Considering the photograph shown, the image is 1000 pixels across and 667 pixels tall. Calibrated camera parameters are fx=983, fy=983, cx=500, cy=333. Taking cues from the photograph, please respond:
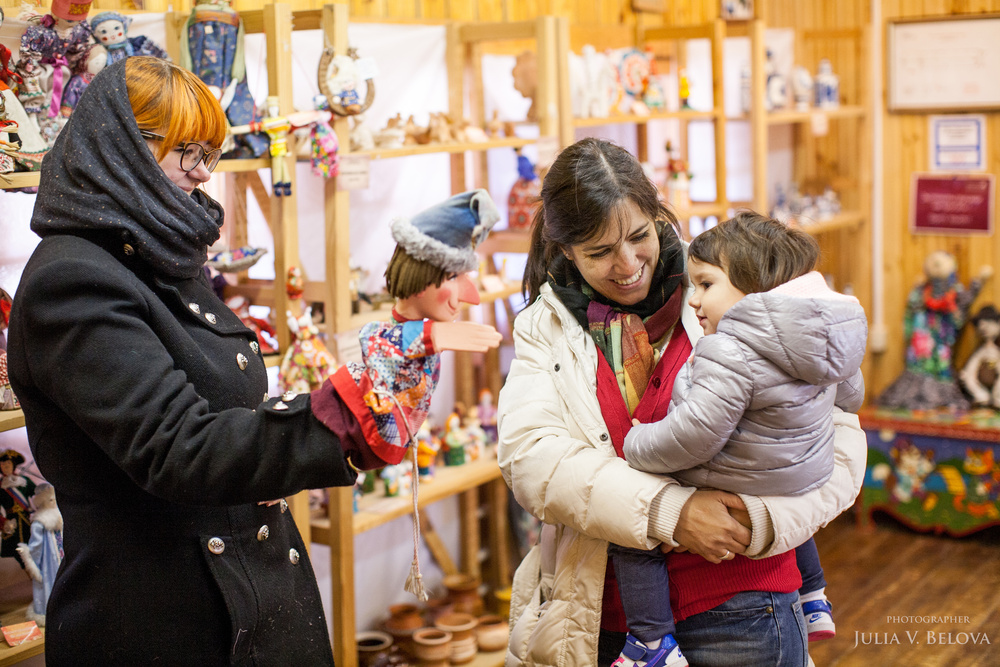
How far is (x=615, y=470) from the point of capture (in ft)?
4.85

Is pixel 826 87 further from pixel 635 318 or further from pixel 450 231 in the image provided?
pixel 450 231

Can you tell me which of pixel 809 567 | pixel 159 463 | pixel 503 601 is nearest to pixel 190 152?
pixel 159 463

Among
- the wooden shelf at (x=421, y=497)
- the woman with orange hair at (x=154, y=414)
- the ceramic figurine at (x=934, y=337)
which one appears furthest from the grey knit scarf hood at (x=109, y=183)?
the ceramic figurine at (x=934, y=337)

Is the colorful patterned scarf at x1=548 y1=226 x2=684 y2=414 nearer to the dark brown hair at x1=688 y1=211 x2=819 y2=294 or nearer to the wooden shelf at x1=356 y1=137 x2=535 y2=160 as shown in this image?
the dark brown hair at x1=688 y1=211 x2=819 y2=294

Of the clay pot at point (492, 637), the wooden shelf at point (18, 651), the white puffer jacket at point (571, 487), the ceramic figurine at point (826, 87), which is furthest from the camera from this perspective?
the ceramic figurine at point (826, 87)

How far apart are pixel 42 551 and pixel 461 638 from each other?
4.28 feet

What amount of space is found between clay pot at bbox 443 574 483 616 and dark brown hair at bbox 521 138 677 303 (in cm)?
181

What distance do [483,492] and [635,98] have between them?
5.05 feet

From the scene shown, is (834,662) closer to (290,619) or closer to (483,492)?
(483,492)

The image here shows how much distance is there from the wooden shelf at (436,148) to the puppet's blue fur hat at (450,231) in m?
1.01

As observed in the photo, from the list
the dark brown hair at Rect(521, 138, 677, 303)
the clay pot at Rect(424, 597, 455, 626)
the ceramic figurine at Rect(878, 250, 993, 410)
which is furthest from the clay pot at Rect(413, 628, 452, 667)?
the ceramic figurine at Rect(878, 250, 993, 410)

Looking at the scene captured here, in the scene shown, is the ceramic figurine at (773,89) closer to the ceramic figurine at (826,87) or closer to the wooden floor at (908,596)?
the ceramic figurine at (826,87)

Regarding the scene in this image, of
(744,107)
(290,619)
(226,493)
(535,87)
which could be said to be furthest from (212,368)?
(744,107)

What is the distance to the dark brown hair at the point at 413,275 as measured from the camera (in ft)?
4.43
